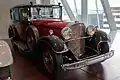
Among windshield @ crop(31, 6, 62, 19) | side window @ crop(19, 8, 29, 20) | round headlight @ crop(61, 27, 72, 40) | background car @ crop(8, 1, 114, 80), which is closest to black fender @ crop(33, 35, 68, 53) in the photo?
background car @ crop(8, 1, 114, 80)

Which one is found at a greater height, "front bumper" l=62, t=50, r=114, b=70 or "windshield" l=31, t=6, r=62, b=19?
"windshield" l=31, t=6, r=62, b=19

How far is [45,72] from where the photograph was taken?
10.8 feet

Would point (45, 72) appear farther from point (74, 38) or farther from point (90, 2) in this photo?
point (90, 2)

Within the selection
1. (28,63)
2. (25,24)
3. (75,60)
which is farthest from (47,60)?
(25,24)

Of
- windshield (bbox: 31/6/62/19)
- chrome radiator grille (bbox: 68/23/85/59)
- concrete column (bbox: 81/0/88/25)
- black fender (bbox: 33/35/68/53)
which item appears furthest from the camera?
concrete column (bbox: 81/0/88/25)

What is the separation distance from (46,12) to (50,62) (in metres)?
1.90

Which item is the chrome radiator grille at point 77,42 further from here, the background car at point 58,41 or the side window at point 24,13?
the side window at point 24,13

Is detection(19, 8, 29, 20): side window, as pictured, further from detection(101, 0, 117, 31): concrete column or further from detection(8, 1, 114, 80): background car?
detection(101, 0, 117, 31): concrete column

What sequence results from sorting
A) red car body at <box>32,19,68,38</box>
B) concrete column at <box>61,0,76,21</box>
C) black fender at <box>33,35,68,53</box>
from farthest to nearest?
concrete column at <box>61,0,76,21</box>
red car body at <box>32,19,68,38</box>
black fender at <box>33,35,68,53</box>

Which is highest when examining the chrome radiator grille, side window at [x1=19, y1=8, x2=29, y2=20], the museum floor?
side window at [x1=19, y1=8, x2=29, y2=20]

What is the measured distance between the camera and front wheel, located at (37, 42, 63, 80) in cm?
279

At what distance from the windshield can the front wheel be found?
1272 millimetres

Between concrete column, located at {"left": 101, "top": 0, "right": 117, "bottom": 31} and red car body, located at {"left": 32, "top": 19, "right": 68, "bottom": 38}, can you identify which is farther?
concrete column, located at {"left": 101, "top": 0, "right": 117, "bottom": 31}

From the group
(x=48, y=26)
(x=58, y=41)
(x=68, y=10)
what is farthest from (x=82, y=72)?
(x=68, y=10)
